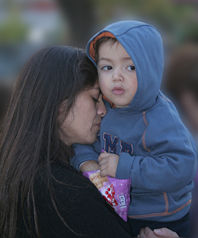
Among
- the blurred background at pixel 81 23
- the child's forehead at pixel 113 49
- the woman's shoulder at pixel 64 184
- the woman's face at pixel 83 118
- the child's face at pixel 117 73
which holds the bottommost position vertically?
the blurred background at pixel 81 23

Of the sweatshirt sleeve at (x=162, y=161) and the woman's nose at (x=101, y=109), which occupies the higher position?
the woman's nose at (x=101, y=109)

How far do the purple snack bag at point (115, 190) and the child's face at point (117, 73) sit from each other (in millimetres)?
447

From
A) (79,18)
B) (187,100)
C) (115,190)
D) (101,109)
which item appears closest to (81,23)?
(79,18)

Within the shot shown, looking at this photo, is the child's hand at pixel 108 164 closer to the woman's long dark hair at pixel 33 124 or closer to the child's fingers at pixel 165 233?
the woman's long dark hair at pixel 33 124

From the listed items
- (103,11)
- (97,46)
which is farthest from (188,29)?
(97,46)

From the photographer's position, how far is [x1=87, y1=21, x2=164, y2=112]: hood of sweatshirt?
6.45ft

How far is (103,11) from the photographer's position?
9391 millimetres

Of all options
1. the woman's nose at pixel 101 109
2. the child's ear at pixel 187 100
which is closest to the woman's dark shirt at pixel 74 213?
the woman's nose at pixel 101 109

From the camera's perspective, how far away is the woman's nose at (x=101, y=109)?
2267 mm

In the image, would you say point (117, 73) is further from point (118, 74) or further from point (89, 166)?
point (89, 166)

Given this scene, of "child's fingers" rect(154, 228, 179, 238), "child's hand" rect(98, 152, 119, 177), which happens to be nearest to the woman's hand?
"child's fingers" rect(154, 228, 179, 238)

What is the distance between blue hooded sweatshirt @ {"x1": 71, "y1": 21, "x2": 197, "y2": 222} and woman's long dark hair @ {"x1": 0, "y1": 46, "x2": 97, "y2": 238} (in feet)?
0.72

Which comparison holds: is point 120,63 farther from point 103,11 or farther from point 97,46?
point 103,11

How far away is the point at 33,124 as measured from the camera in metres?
2.00
